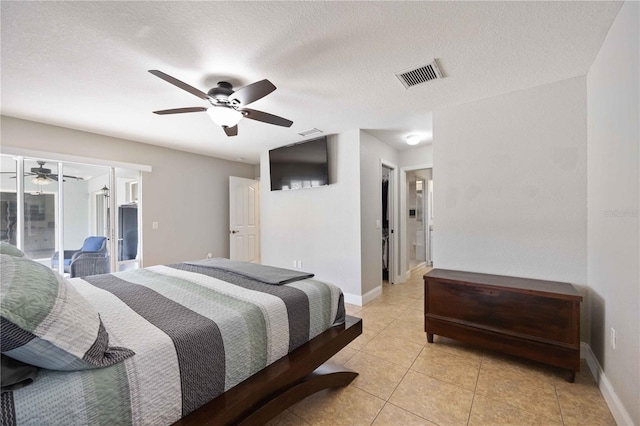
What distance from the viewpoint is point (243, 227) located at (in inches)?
212

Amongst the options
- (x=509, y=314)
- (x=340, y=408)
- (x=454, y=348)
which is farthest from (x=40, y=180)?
(x=509, y=314)

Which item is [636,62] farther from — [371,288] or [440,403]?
[371,288]

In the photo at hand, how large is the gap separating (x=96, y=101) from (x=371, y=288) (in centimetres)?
375

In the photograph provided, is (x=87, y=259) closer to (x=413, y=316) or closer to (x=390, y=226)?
(x=413, y=316)

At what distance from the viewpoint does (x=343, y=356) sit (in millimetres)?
2254

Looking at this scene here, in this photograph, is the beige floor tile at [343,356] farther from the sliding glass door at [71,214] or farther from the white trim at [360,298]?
the sliding glass door at [71,214]

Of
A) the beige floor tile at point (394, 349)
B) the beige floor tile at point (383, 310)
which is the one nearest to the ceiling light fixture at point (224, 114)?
the beige floor tile at point (394, 349)

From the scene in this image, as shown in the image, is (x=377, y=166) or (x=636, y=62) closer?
(x=636, y=62)

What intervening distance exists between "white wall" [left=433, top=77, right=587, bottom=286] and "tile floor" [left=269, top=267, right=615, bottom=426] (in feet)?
2.61

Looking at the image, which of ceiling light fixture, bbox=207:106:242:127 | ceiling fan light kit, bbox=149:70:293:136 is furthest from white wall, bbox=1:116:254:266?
ceiling light fixture, bbox=207:106:242:127

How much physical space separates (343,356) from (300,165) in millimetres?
2630

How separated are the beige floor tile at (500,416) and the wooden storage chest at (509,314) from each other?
1.74 ft

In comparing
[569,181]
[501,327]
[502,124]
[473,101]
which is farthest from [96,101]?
[569,181]

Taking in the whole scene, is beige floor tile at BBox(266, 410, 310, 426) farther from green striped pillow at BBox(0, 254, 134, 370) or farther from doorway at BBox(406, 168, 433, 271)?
doorway at BBox(406, 168, 433, 271)
